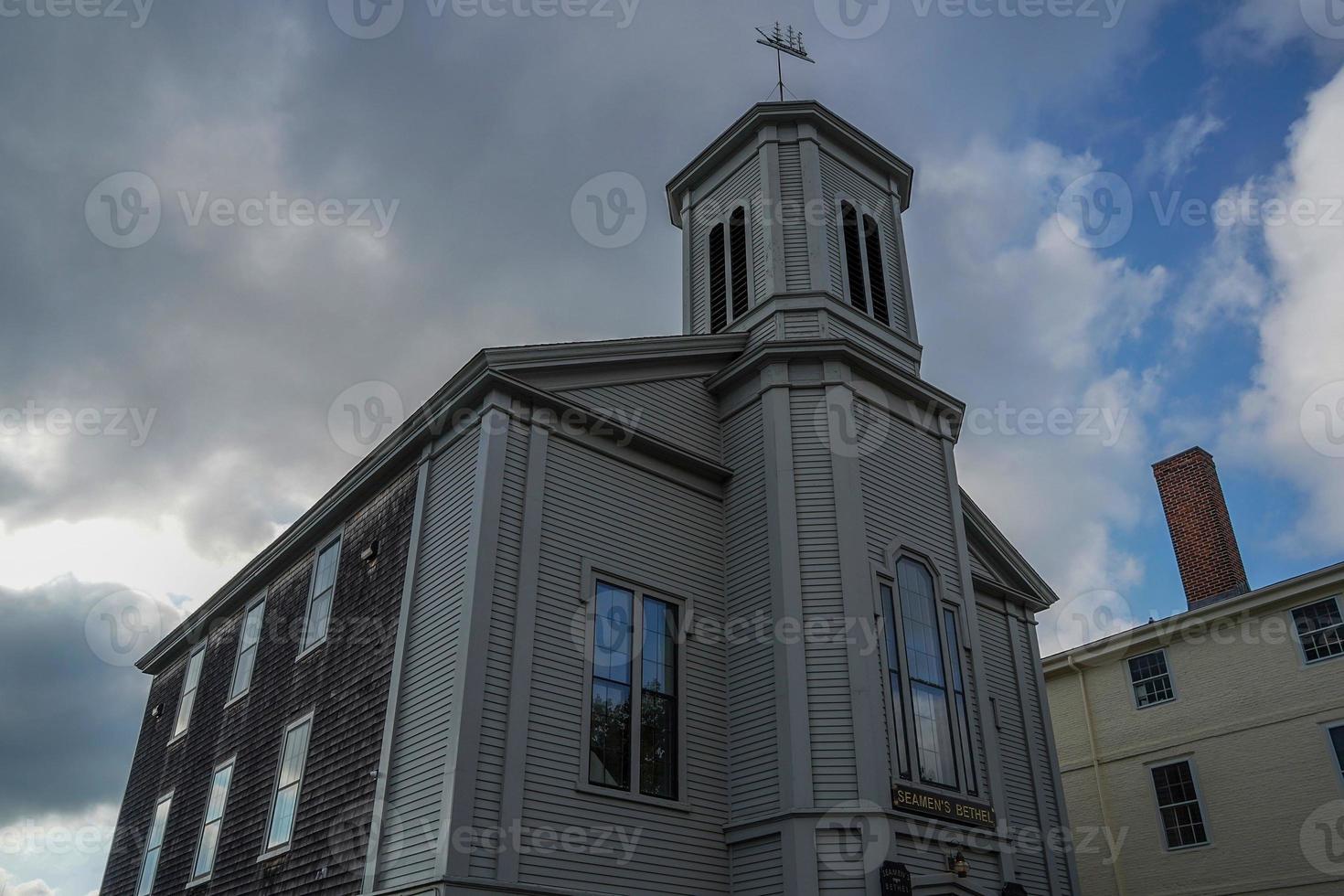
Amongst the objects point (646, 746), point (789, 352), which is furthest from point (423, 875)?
point (789, 352)

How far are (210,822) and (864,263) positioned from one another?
→ 51.1 ft

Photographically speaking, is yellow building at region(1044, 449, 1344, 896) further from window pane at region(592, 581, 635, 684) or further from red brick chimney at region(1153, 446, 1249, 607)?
window pane at region(592, 581, 635, 684)

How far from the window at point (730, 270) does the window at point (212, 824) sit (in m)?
12.1

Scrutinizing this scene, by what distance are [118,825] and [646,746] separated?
54.0 ft

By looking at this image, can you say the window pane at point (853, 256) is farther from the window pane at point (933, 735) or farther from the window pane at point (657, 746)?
the window pane at point (657, 746)

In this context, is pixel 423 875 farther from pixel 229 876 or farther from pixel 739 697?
pixel 229 876

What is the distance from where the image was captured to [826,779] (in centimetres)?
1326

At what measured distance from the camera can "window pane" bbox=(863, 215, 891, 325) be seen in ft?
62.6

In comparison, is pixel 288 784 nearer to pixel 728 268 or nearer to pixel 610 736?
pixel 610 736

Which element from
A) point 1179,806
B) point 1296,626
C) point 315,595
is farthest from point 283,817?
point 1296,626

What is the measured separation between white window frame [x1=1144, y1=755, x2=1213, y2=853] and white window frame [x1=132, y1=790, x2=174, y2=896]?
21089mm

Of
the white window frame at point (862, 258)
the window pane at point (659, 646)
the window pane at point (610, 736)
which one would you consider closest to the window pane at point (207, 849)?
the window pane at point (610, 736)

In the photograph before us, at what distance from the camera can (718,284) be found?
19.8 meters

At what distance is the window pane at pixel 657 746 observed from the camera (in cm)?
1362
